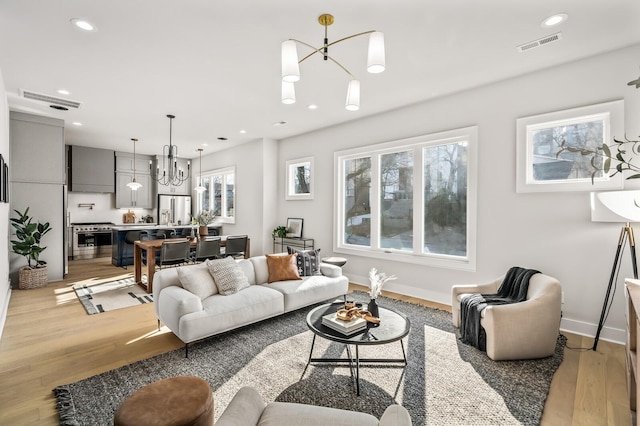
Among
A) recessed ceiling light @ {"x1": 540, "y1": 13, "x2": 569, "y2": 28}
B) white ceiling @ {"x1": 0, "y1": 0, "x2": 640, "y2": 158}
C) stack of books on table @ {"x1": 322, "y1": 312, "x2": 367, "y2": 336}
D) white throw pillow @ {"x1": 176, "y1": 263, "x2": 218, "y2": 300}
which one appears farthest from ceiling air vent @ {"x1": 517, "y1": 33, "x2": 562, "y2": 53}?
white throw pillow @ {"x1": 176, "y1": 263, "x2": 218, "y2": 300}

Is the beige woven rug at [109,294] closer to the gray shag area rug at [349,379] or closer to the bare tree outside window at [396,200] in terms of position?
the gray shag area rug at [349,379]

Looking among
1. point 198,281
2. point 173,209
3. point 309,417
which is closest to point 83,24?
point 198,281

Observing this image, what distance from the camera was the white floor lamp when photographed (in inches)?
103

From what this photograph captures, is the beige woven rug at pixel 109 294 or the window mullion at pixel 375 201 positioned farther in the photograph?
the window mullion at pixel 375 201

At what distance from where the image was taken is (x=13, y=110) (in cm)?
495

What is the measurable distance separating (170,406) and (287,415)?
510 mm

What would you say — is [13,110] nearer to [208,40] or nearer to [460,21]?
[208,40]

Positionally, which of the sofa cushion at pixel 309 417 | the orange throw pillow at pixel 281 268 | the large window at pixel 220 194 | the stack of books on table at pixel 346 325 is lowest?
the sofa cushion at pixel 309 417

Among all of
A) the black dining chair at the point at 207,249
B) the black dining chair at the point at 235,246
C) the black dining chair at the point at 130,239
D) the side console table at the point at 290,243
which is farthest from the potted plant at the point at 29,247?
the side console table at the point at 290,243

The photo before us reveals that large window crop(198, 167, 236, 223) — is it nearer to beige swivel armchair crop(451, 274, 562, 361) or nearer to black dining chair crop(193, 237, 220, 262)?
black dining chair crop(193, 237, 220, 262)

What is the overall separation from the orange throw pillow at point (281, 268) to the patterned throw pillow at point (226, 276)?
49cm

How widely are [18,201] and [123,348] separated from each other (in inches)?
161

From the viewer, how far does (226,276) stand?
339 cm

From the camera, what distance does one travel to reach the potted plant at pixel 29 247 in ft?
16.1
